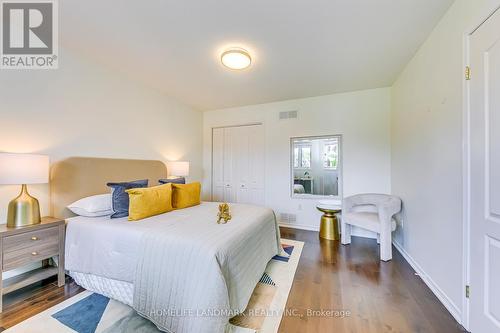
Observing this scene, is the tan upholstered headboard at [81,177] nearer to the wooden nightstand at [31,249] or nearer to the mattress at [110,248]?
the wooden nightstand at [31,249]

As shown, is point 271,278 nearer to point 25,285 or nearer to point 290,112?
point 25,285

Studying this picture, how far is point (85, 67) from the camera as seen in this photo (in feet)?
8.41

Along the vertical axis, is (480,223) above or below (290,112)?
below

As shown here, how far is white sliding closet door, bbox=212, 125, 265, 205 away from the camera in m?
4.38

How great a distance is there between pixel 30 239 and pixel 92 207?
0.50m

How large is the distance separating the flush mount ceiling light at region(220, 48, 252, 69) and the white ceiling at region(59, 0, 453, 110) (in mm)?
77

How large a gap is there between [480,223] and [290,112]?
318 cm

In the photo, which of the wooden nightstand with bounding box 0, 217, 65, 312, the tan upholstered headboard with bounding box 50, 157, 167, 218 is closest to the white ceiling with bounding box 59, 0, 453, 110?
the tan upholstered headboard with bounding box 50, 157, 167, 218

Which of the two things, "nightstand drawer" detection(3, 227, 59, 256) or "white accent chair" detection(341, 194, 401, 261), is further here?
"white accent chair" detection(341, 194, 401, 261)

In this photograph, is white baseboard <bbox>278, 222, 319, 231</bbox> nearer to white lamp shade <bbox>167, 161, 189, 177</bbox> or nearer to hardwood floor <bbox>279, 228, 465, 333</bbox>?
hardwood floor <bbox>279, 228, 465, 333</bbox>

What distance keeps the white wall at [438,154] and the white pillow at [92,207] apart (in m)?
3.29

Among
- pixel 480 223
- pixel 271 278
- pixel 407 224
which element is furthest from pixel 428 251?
pixel 271 278

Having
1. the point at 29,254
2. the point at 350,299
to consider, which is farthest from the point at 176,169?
the point at 350,299

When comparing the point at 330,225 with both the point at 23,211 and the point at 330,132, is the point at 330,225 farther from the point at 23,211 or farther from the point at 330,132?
the point at 23,211
